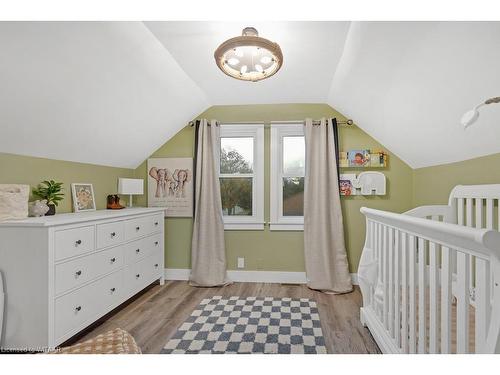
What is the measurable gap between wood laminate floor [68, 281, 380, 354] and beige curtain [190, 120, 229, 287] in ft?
0.72

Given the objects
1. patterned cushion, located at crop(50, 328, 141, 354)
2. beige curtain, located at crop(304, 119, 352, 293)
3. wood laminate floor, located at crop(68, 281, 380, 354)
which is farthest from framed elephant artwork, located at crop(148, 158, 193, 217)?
patterned cushion, located at crop(50, 328, 141, 354)

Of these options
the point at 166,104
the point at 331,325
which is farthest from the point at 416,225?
the point at 166,104

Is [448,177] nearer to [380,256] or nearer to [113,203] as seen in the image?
[380,256]

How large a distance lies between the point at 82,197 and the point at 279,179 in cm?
207

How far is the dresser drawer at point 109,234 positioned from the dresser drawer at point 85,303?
273 mm

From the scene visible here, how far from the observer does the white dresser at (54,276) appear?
164 centimetres

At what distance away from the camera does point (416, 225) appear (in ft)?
3.80

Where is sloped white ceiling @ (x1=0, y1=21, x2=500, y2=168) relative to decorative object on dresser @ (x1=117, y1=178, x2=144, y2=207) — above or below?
above

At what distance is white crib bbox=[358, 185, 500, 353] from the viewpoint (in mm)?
796

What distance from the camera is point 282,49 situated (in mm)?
2018

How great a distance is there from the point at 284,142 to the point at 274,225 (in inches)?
39.9

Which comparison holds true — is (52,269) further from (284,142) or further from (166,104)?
(284,142)

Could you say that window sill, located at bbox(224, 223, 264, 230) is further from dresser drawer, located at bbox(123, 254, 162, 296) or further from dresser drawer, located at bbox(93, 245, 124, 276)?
dresser drawer, located at bbox(93, 245, 124, 276)
